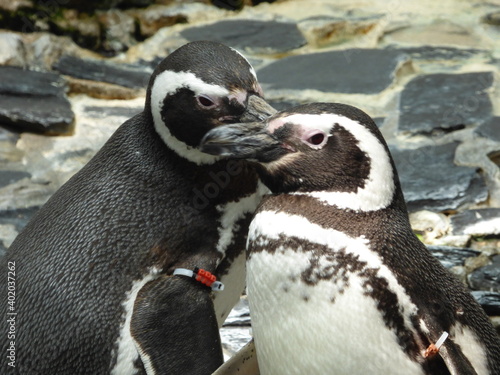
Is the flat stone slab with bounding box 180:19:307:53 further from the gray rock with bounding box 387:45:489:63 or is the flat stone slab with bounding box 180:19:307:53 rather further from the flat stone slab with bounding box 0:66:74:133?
the flat stone slab with bounding box 0:66:74:133

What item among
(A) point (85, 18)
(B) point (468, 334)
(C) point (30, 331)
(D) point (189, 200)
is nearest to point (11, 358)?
(C) point (30, 331)

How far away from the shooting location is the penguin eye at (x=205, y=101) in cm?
193

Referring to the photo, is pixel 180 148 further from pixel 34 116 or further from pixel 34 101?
pixel 34 101

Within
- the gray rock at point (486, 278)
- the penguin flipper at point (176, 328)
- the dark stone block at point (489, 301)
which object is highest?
the penguin flipper at point (176, 328)

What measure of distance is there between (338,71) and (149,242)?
106 inches

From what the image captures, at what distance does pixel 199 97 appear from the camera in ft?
6.33

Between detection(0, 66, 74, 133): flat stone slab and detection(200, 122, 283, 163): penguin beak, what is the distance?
84.2 inches

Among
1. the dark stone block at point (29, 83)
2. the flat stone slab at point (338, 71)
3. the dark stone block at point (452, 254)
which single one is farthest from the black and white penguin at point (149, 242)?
the flat stone slab at point (338, 71)

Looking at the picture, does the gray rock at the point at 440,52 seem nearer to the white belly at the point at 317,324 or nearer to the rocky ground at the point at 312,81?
the rocky ground at the point at 312,81

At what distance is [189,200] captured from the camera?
6.53 ft

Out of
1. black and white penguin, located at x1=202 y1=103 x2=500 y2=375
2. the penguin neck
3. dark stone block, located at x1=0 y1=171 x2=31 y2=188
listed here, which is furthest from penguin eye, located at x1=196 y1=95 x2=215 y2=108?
dark stone block, located at x1=0 y1=171 x2=31 y2=188

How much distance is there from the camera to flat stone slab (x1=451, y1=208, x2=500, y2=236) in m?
3.05

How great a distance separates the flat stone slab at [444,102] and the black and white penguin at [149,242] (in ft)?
6.41

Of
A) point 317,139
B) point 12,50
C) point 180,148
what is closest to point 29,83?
point 12,50
